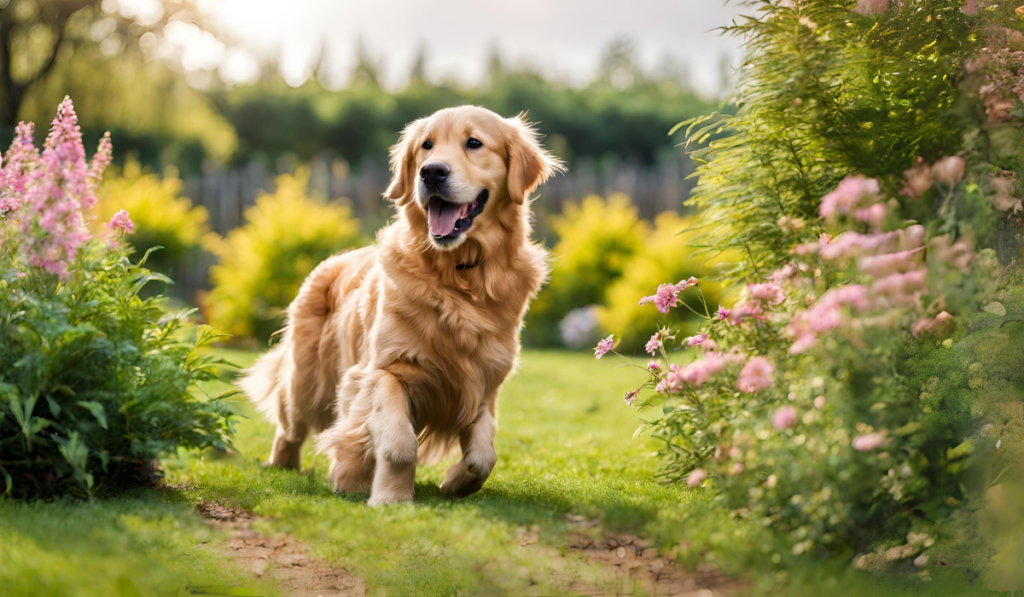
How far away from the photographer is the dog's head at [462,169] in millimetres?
3490

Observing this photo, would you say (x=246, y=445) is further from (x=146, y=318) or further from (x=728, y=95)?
(x=728, y=95)

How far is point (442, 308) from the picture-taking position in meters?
3.48

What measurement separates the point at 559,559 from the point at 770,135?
2.04 metres

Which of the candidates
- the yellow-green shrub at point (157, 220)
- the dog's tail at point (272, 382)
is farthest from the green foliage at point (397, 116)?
the dog's tail at point (272, 382)

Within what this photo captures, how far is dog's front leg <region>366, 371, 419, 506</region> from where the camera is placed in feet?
10.6

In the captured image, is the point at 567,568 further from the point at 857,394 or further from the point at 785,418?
the point at 857,394

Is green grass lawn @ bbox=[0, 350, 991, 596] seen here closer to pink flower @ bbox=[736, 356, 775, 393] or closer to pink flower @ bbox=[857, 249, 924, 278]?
pink flower @ bbox=[736, 356, 775, 393]

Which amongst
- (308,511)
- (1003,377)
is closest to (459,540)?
(308,511)

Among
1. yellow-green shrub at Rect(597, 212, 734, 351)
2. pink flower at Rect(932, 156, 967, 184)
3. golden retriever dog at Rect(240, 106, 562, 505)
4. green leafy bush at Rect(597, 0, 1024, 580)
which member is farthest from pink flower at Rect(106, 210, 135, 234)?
yellow-green shrub at Rect(597, 212, 734, 351)

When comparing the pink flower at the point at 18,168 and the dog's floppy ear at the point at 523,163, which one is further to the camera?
the dog's floppy ear at the point at 523,163

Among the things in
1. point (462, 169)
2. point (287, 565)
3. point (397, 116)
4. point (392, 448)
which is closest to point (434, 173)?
point (462, 169)

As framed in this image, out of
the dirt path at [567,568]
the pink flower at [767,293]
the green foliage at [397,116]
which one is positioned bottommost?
the dirt path at [567,568]

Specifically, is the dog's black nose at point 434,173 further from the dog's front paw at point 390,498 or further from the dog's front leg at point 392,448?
the dog's front paw at point 390,498

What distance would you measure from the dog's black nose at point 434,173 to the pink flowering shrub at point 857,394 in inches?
55.2
